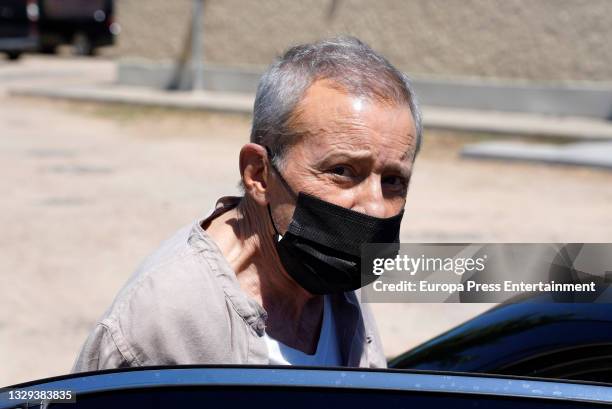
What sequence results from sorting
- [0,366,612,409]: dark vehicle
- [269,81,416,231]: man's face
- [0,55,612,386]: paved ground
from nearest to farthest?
[0,366,612,409]: dark vehicle → [269,81,416,231]: man's face → [0,55,612,386]: paved ground

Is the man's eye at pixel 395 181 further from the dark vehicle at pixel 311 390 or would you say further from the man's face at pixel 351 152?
the dark vehicle at pixel 311 390

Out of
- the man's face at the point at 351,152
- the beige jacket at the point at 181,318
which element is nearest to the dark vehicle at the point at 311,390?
the beige jacket at the point at 181,318

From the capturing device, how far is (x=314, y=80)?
193 cm

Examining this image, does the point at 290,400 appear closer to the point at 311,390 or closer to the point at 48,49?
the point at 311,390

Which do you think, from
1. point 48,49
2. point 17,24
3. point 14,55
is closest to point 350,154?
point 17,24

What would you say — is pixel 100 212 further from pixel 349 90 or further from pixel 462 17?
pixel 462 17

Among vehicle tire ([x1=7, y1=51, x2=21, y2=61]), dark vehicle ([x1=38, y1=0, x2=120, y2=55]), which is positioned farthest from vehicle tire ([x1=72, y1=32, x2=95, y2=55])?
vehicle tire ([x1=7, y1=51, x2=21, y2=61])

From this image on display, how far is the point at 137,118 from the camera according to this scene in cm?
1498

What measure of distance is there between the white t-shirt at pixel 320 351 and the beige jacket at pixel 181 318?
0.06 m

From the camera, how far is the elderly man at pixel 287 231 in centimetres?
181

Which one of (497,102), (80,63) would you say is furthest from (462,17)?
(80,63)

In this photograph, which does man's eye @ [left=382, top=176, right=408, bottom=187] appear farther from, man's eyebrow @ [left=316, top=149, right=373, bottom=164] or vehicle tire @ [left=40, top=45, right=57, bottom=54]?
vehicle tire @ [left=40, top=45, right=57, bottom=54]

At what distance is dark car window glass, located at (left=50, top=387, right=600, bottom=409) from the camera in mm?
1440

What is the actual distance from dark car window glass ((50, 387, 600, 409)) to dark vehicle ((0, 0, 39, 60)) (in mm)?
24187
